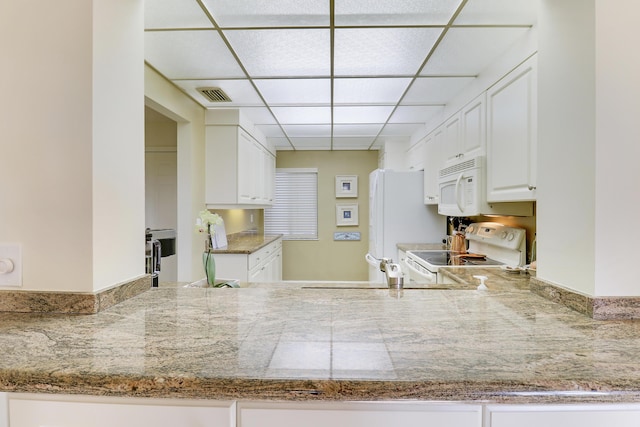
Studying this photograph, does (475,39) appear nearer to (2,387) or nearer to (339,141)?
(2,387)

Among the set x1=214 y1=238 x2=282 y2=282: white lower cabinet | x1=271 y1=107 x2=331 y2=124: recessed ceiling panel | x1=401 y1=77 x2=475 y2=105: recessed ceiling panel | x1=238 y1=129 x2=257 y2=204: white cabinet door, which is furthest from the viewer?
x1=238 y1=129 x2=257 y2=204: white cabinet door

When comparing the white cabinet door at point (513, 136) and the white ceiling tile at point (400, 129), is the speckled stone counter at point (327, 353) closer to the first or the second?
the white cabinet door at point (513, 136)

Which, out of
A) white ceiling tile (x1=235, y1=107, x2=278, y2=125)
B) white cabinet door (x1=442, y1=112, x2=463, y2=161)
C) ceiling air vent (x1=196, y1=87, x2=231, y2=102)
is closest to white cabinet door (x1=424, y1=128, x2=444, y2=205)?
white cabinet door (x1=442, y1=112, x2=463, y2=161)

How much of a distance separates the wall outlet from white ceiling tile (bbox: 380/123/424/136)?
359 centimetres

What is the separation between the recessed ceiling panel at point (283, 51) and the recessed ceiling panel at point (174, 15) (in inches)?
6.9

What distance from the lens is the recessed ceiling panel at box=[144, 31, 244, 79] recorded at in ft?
6.34

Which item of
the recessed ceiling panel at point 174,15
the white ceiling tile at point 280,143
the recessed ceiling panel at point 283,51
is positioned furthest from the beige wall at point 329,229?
the recessed ceiling panel at point 174,15

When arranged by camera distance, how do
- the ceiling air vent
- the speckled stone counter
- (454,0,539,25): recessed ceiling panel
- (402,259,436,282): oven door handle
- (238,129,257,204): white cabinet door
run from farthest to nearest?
1. (238,129,257,204): white cabinet door
2. the ceiling air vent
3. (402,259,436,282): oven door handle
4. (454,0,539,25): recessed ceiling panel
5. the speckled stone counter

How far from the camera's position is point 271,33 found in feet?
6.18

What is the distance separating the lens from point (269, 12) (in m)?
1.69

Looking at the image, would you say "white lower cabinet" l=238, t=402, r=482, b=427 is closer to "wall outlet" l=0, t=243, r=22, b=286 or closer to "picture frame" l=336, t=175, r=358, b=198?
"wall outlet" l=0, t=243, r=22, b=286

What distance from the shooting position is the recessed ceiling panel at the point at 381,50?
1.87 meters

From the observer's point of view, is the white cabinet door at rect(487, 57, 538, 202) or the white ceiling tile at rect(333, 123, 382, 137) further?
the white ceiling tile at rect(333, 123, 382, 137)

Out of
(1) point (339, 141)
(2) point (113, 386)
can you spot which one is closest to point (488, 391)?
(2) point (113, 386)
